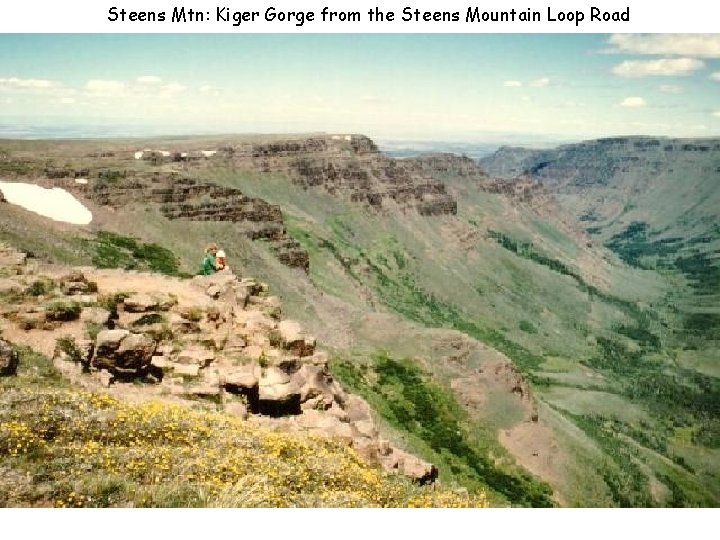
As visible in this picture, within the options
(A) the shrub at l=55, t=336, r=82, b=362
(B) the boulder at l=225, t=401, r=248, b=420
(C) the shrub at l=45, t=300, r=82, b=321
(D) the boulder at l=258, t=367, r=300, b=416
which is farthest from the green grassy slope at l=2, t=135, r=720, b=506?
(A) the shrub at l=55, t=336, r=82, b=362

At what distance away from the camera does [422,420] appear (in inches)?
3012

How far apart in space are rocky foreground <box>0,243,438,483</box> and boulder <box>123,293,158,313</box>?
0.05m

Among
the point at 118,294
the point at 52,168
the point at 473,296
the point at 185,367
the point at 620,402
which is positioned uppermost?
the point at 52,168

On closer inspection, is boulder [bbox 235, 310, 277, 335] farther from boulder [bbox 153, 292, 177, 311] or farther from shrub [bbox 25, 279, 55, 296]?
shrub [bbox 25, 279, 55, 296]

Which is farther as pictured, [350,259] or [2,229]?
[350,259]

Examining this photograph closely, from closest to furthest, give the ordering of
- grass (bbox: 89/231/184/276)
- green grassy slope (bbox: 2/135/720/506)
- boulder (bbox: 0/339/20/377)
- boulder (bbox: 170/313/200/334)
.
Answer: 1. boulder (bbox: 0/339/20/377)
2. boulder (bbox: 170/313/200/334)
3. green grassy slope (bbox: 2/135/720/506)
4. grass (bbox: 89/231/184/276)

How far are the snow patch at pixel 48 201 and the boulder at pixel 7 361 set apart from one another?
258 ft

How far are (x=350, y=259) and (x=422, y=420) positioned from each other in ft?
325

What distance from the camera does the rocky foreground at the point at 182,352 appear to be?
27.0 meters

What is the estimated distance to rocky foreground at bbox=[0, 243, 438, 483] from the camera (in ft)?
88.6

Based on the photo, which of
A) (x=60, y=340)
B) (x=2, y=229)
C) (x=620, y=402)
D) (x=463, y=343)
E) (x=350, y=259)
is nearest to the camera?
(x=60, y=340)

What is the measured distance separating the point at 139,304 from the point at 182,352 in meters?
5.15
